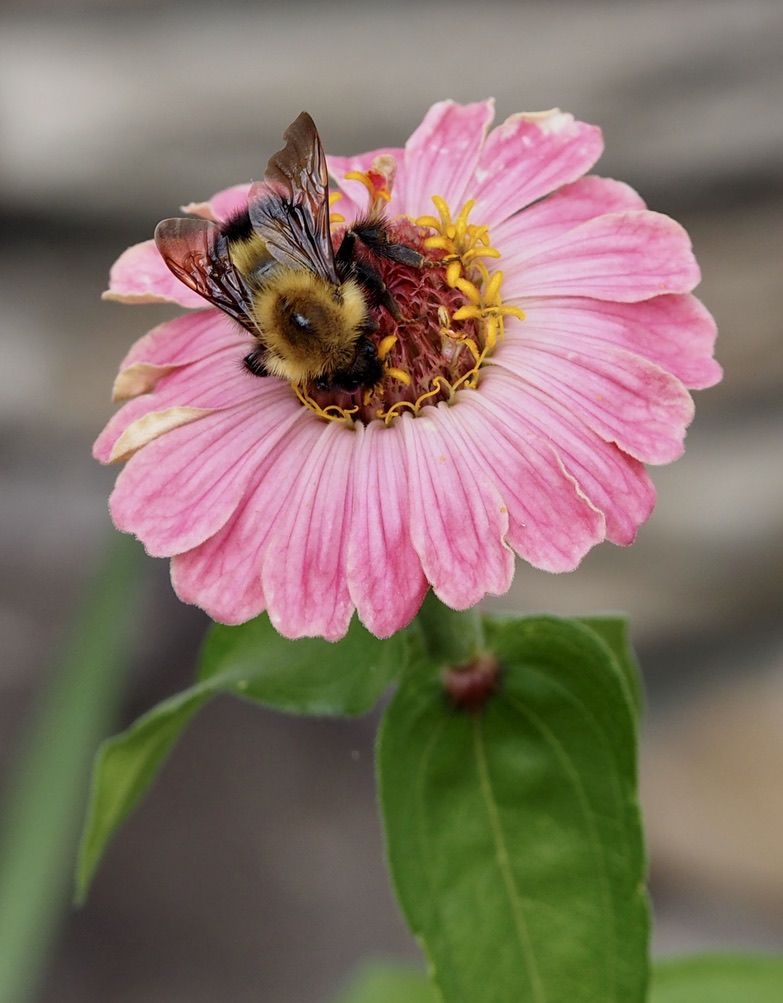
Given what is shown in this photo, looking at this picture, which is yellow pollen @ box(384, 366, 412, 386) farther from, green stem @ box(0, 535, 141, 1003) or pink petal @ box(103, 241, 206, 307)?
green stem @ box(0, 535, 141, 1003)

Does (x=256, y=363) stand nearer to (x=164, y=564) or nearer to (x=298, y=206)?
(x=298, y=206)

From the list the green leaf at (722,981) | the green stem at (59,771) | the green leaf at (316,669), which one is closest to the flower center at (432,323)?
the green leaf at (316,669)

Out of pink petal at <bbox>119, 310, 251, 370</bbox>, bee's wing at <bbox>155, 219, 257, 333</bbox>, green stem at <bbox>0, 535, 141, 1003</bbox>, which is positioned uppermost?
bee's wing at <bbox>155, 219, 257, 333</bbox>

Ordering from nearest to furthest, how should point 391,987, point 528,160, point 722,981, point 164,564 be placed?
1. point 528,160
2. point 722,981
3. point 391,987
4. point 164,564

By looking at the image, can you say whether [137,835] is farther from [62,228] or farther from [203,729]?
[62,228]

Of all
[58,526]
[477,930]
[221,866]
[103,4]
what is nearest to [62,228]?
[103,4]

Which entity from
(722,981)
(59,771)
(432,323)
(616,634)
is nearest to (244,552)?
(432,323)

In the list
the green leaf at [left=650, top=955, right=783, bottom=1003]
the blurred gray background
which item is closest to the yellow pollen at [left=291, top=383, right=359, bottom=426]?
the green leaf at [left=650, top=955, right=783, bottom=1003]

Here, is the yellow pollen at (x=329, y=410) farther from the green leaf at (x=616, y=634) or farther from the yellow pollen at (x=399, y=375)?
the green leaf at (x=616, y=634)
